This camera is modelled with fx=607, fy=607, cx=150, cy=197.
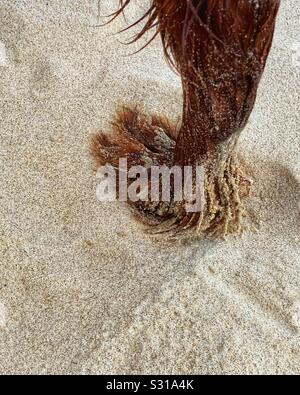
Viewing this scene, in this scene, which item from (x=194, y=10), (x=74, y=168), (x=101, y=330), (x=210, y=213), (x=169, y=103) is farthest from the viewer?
(x=169, y=103)

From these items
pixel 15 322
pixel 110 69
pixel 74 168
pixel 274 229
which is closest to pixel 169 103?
pixel 110 69

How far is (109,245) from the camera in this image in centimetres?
144

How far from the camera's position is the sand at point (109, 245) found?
127 centimetres

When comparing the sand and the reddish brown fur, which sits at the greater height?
the reddish brown fur

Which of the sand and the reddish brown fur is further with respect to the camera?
the sand

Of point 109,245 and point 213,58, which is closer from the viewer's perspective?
point 213,58

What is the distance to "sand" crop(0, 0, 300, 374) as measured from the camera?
127cm

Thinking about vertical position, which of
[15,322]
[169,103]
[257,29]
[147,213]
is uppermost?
[257,29]

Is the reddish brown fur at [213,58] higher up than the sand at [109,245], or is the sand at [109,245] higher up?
the reddish brown fur at [213,58]

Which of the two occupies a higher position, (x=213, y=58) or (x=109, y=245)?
(x=213, y=58)

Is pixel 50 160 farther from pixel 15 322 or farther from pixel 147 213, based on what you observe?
pixel 15 322

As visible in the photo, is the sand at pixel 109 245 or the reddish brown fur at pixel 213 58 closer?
the reddish brown fur at pixel 213 58

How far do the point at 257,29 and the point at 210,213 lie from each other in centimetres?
49

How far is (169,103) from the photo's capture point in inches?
70.4
